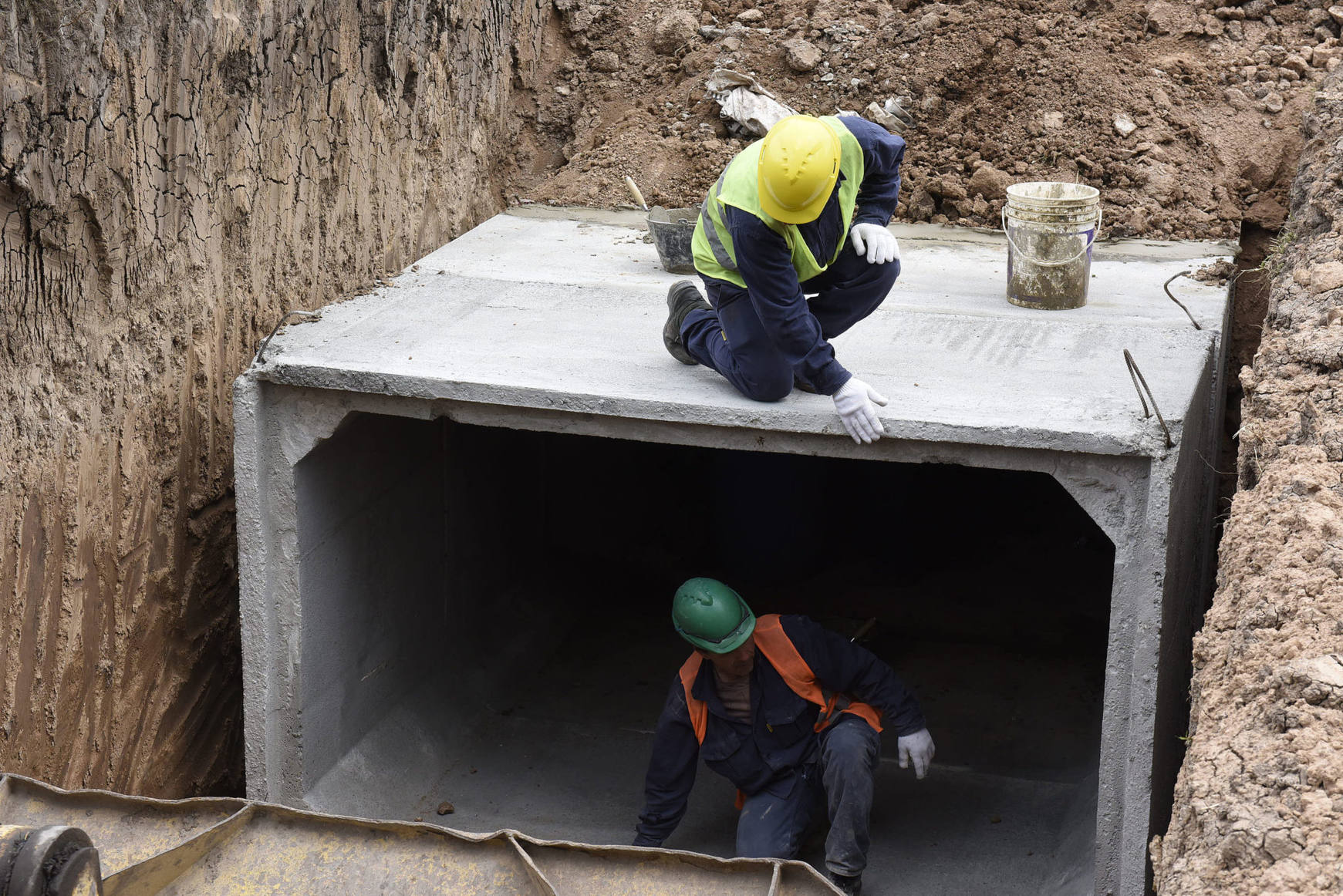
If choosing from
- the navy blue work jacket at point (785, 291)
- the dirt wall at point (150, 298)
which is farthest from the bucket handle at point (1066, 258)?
the dirt wall at point (150, 298)

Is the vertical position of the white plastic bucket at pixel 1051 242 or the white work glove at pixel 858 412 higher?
the white plastic bucket at pixel 1051 242

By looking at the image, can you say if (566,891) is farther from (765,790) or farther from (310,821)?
(765,790)

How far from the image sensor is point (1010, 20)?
696cm

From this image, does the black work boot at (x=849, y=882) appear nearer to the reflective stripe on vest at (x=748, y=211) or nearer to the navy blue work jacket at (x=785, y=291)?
the navy blue work jacket at (x=785, y=291)

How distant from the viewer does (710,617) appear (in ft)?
14.8

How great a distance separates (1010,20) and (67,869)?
6.11m

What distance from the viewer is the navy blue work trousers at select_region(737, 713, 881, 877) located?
15.2 feet

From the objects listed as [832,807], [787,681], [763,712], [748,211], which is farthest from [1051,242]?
[832,807]

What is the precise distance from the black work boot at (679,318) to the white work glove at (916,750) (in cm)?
156

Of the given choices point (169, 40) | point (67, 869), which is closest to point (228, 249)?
point (169, 40)

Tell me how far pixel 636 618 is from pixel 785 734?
7.39ft

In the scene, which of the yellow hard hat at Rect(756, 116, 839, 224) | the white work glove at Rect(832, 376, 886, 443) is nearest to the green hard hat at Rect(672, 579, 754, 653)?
the white work glove at Rect(832, 376, 886, 443)

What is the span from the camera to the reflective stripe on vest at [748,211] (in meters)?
3.85

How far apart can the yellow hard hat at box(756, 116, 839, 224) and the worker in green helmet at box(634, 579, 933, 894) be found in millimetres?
1459
